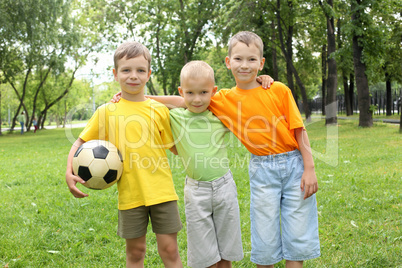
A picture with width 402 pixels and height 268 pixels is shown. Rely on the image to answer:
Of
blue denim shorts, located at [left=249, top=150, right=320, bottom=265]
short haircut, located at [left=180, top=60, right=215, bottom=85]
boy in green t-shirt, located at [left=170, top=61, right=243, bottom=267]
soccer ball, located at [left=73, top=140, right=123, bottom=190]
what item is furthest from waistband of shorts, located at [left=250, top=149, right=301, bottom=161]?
soccer ball, located at [left=73, top=140, right=123, bottom=190]

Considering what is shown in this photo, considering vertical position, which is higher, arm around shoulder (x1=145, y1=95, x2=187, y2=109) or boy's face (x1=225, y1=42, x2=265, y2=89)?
boy's face (x1=225, y1=42, x2=265, y2=89)

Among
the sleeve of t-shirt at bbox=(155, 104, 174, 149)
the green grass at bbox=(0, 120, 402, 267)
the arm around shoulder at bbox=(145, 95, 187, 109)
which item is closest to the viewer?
the sleeve of t-shirt at bbox=(155, 104, 174, 149)

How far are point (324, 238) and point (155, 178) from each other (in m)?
2.29

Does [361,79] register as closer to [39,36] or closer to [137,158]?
[137,158]

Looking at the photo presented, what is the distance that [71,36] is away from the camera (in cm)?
2922

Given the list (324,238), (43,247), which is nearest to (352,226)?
(324,238)

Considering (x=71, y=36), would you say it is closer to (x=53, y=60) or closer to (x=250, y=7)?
(x=53, y=60)

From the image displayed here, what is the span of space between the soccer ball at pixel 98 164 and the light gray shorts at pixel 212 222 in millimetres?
593

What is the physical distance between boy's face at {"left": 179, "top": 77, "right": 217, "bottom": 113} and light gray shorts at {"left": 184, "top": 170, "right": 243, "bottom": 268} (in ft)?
1.95

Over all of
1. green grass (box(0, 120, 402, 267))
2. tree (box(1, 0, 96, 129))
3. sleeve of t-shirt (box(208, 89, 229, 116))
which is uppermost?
tree (box(1, 0, 96, 129))

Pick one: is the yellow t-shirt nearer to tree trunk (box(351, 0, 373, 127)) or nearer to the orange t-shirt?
the orange t-shirt

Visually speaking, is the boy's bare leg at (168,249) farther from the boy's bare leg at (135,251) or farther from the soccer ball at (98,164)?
the soccer ball at (98,164)

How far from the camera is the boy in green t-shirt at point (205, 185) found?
267 centimetres

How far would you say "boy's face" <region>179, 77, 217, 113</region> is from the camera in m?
2.67
